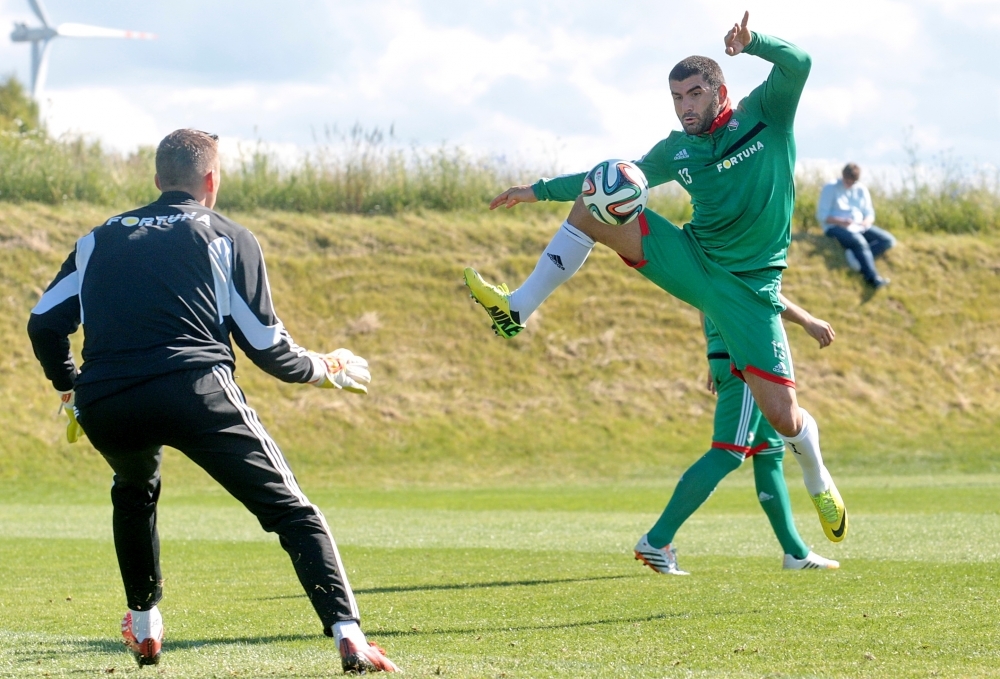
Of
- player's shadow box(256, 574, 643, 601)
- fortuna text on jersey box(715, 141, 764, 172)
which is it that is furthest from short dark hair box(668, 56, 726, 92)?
player's shadow box(256, 574, 643, 601)

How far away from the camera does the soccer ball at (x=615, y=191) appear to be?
22.0ft

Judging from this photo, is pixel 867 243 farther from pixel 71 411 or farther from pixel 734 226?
pixel 71 411

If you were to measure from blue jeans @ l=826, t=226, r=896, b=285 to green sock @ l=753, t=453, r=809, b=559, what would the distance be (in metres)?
21.1

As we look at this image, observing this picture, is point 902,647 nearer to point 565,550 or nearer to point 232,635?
point 232,635

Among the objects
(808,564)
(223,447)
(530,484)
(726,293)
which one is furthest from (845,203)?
(223,447)

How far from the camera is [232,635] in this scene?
6219 millimetres

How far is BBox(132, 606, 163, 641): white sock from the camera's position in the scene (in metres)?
5.37

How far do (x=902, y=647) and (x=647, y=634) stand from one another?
116 cm

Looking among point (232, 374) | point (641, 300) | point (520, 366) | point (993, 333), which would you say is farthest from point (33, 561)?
point (993, 333)

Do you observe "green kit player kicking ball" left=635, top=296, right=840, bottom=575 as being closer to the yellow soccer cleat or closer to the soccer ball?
the yellow soccer cleat

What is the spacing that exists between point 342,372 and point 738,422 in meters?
3.79

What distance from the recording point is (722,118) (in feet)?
23.1

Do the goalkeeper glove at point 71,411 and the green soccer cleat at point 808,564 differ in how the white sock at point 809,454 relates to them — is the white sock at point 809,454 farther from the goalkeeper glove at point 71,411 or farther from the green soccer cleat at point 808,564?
the goalkeeper glove at point 71,411

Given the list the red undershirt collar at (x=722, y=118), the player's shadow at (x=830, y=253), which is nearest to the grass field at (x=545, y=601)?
the red undershirt collar at (x=722, y=118)
